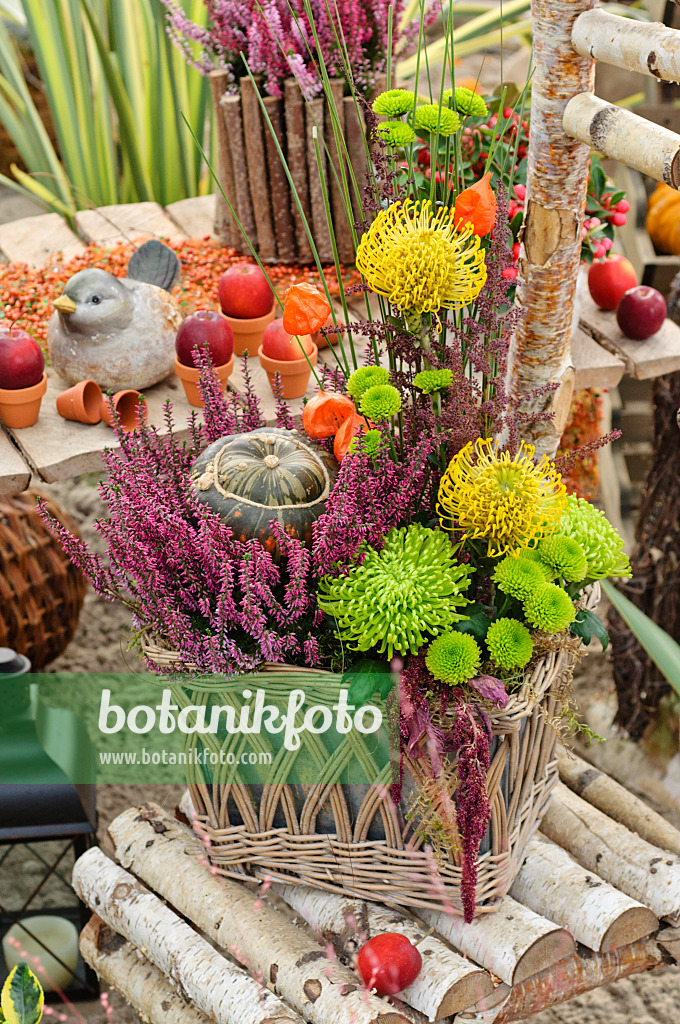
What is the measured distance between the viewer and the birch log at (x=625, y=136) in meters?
0.68

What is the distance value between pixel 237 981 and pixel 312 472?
50 centimetres

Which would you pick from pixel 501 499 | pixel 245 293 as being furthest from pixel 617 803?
pixel 245 293

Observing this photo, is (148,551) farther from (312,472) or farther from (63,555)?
(63,555)

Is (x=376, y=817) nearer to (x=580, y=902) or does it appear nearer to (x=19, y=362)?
(x=580, y=902)

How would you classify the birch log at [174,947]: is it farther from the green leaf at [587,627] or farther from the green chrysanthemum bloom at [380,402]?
the green chrysanthemum bloom at [380,402]

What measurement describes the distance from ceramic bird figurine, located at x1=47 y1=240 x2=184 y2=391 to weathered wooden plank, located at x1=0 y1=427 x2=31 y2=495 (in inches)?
5.9

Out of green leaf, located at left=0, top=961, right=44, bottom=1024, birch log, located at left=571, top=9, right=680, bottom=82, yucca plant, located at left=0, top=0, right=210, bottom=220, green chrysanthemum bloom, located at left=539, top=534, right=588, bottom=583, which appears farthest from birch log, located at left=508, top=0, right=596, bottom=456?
yucca plant, located at left=0, top=0, right=210, bottom=220

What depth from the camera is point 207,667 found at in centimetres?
85

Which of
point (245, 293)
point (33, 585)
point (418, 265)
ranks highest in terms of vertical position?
point (418, 265)

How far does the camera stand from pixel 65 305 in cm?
115

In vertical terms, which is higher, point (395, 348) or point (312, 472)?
point (395, 348)

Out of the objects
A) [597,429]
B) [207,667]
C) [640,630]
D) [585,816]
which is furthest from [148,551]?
[597,429]

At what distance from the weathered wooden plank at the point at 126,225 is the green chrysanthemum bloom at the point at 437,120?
0.86 meters

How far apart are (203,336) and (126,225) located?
605 millimetres
